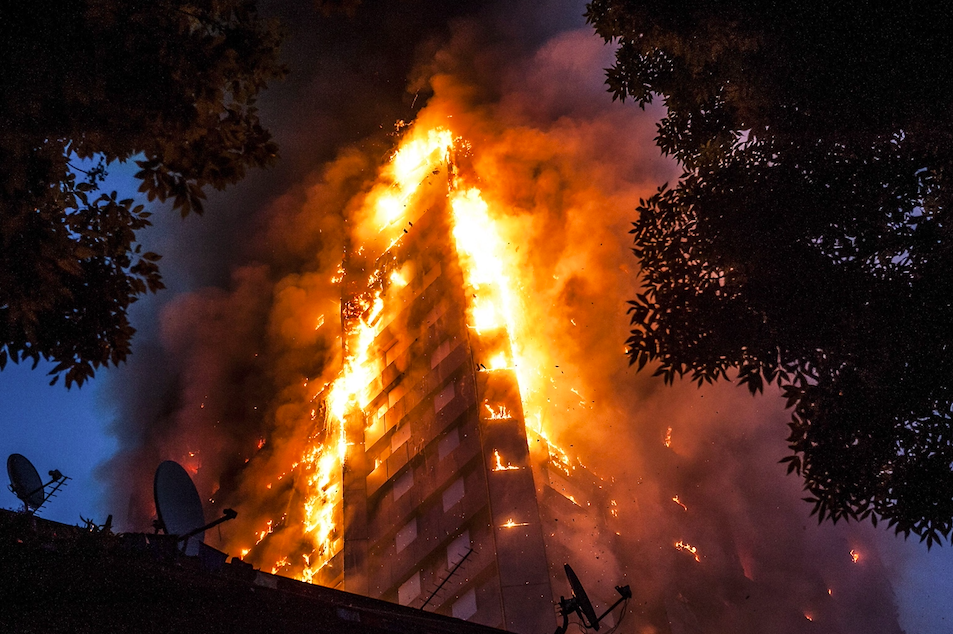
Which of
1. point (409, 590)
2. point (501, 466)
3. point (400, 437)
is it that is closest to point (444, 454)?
point (501, 466)

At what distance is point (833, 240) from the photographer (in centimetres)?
768

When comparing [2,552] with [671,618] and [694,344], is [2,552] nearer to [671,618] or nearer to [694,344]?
[694,344]

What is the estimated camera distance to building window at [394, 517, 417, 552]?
2398 cm

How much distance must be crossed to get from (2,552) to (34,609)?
619mm

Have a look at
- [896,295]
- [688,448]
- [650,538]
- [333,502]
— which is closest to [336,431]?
[333,502]

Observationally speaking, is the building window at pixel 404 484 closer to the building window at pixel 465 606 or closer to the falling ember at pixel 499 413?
the falling ember at pixel 499 413

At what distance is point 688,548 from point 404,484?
46.4ft


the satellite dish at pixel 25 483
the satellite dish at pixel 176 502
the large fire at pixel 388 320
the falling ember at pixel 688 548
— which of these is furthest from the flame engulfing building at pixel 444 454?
the satellite dish at pixel 25 483

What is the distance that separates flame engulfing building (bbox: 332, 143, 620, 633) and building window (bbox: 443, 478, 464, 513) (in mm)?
43

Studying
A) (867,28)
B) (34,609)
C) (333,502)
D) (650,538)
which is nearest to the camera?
(34,609)

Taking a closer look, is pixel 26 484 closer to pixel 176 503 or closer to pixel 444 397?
pixel 176 503

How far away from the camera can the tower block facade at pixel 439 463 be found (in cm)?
2100

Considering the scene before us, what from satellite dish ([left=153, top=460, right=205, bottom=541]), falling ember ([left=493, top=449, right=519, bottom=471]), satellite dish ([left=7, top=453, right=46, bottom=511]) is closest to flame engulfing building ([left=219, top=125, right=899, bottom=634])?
falling ember ([left=493, top=449, right=519, bottom=471])

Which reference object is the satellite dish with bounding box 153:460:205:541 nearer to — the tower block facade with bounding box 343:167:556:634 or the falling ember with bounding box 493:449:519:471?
the tower block facade with bounding box 343:167:556:634
